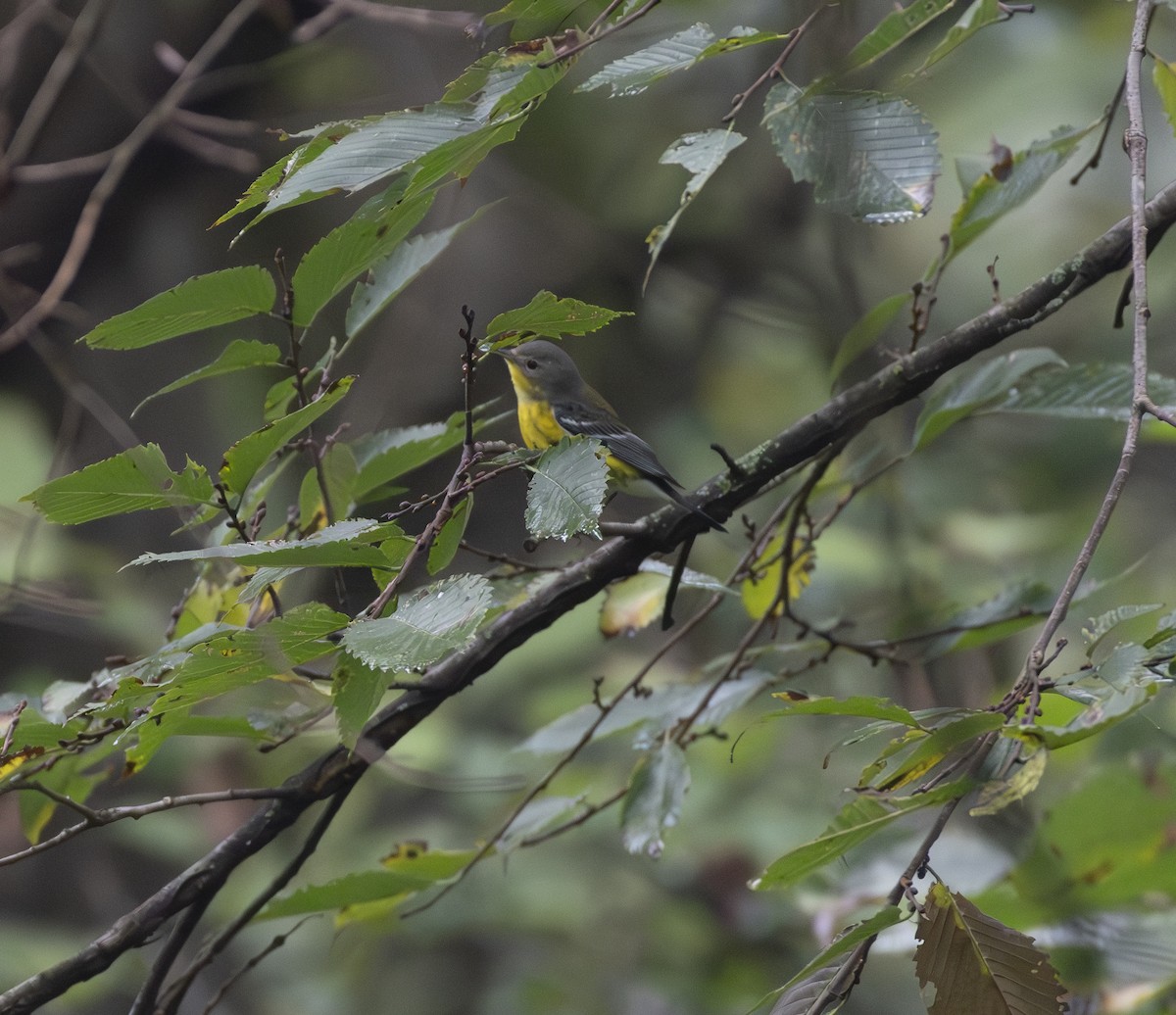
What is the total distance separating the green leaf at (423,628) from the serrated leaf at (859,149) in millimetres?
489

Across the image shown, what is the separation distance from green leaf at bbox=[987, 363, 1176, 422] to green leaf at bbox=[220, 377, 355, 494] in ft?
2.82

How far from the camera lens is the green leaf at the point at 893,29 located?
95cm

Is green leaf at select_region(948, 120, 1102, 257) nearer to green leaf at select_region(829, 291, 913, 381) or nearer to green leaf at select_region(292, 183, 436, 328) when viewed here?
green leaf at select_region(829, 291, 913, 381)

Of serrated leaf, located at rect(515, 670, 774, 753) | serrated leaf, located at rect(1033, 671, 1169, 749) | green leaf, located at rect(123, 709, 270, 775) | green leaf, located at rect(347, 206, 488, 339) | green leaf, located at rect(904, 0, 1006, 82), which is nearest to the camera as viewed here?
serrated leaf, located at rect(1033, 671, 1169, 749)

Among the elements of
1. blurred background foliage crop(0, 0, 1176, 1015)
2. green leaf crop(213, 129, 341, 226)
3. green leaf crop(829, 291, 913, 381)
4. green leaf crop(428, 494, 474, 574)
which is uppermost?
green leaf crop(213, 129, 341, 226)

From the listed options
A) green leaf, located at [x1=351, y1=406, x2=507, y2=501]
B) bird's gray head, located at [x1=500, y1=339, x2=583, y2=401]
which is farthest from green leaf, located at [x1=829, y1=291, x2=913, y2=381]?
bird's gray head, located at [x1=500, y1=339, x2=583, y2=401]

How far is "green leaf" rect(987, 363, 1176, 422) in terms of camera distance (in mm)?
1261

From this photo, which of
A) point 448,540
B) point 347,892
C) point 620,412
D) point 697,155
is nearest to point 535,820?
point 347,892

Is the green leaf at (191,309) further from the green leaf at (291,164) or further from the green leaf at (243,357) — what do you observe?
the green leaf at (291,164)

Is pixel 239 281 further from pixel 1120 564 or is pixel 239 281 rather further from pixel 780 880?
pixel 1120 564

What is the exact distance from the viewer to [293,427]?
874 millimetres

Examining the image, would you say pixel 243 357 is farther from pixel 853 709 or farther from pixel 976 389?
pixel 976 389

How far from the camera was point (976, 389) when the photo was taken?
1290 mm

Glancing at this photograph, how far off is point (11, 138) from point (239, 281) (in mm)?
2933
